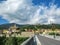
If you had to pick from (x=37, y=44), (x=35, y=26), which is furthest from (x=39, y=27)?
(x=37, y=44)

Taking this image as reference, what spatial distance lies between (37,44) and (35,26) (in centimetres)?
17184

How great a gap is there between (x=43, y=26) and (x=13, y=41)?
604 feet

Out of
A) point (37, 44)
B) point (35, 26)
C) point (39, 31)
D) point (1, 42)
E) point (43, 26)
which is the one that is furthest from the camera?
point (43, 26)

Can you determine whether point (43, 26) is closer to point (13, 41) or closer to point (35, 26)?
point (35, 26)

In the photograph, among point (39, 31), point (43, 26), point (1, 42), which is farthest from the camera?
point (43, 26)

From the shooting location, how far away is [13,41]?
14891 millimetres

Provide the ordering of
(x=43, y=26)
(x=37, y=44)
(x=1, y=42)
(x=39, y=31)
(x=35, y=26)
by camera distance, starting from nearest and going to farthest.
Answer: (x=37, y=44)
(x=1, y=42)
(x=39, y=31)
(x=35, y=26)
(x=43, y=26)

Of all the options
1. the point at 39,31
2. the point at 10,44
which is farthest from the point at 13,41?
the point at 39,31

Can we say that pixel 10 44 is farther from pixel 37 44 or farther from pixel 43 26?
pixel 43 26

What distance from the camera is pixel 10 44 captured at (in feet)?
48.4

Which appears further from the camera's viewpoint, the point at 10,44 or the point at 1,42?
the point at 1,42

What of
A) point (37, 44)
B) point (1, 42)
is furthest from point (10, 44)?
point (1, 42)

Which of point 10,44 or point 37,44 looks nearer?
point 37,44

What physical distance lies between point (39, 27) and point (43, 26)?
16.3 meters
